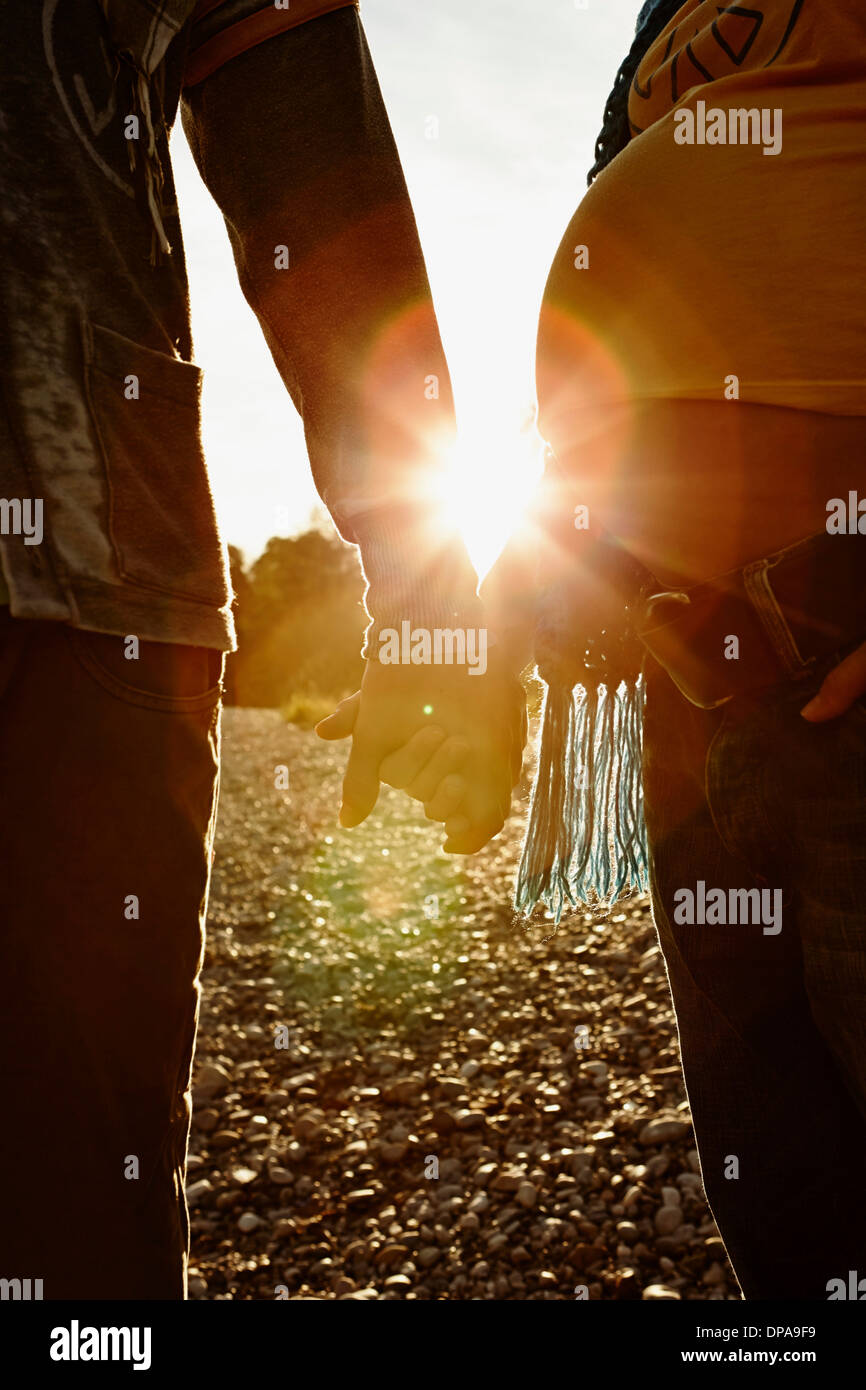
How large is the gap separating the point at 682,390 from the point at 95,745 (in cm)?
85

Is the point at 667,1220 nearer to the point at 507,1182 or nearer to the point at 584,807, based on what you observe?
the point at 507,1182

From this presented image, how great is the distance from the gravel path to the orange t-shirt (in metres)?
1.07

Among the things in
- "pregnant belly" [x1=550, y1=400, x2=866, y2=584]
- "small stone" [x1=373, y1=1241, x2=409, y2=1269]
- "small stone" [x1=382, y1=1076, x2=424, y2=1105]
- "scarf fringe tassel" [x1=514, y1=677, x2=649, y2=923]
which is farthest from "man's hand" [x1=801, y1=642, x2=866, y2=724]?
"small stone" [x1=382, y1=1076, x2=424, y2=1105]

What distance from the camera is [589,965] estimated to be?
4.47 m

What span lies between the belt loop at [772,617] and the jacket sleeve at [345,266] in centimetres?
33

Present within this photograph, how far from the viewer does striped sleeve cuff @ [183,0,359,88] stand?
1135 millimetres

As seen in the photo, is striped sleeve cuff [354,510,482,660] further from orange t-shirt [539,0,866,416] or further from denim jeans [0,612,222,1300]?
orange t-shirt [539,0,866,416]

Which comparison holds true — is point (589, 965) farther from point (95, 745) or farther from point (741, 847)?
point (95, 745)

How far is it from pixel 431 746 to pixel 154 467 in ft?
1.45

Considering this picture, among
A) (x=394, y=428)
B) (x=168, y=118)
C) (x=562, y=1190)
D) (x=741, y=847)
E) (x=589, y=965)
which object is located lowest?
(x=562, y=1190)

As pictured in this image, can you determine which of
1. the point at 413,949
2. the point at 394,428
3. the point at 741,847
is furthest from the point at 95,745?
the point at 413,949

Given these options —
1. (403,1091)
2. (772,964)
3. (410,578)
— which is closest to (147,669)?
(410,578)

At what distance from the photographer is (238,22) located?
114 centimetres

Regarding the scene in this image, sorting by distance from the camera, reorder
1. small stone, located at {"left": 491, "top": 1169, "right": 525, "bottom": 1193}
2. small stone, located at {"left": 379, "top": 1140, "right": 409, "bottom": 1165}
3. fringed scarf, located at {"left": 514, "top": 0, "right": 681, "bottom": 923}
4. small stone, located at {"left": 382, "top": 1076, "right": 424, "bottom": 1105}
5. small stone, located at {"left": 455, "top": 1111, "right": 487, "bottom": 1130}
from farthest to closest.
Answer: small stone, located at {"left": 382, "top": 1076, "right": 424, "bottom": 1105} → small stone, located at {"left": 455, "top": 1111, "right": 487, "bottom": 1130} → small stone, located at {"left": 379, "top": 1140, "right": 409, "bottom": 1165} → small stone, located at {"left": 491, "top": 1169, "right": 525, "bottom": 1193} → fringed scarf, located at {"left": 514, "top": 0, "right": 681, "bottom": 923}
